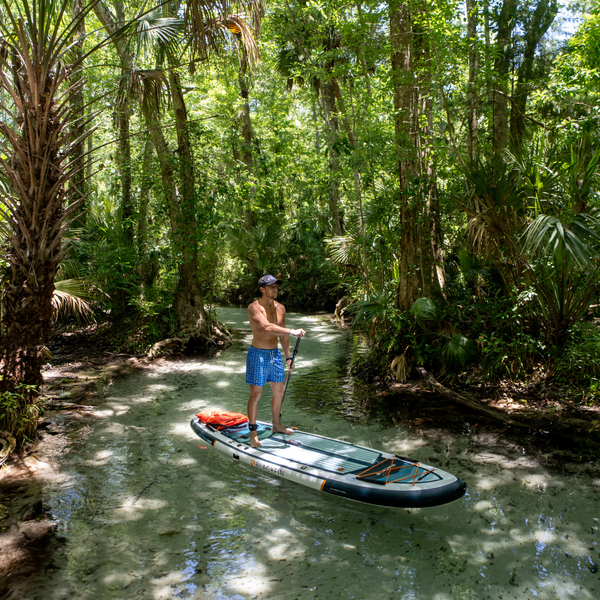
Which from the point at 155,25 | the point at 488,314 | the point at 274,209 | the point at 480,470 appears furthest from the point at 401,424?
the point at 274,209

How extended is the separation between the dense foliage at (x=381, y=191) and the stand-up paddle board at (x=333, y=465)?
2319 millimetres

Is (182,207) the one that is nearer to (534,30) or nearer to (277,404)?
(277,404)

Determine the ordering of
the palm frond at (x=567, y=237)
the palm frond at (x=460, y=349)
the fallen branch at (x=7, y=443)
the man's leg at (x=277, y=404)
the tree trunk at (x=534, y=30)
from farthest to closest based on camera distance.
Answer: the tree trunk at (x=534, y=30) → the palm frond at (x=460, y=349) → the man's leg at (x=277, y=404) → the palm frond at (x=567, y=237) → the fallen branch at (x=7, y=443)

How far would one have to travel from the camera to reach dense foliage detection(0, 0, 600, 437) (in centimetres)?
541

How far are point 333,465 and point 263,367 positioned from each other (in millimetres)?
1402

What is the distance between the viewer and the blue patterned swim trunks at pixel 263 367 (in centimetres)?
579

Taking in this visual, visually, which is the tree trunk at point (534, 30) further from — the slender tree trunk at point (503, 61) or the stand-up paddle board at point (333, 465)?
the stand-up paddle board at point (333, 465)

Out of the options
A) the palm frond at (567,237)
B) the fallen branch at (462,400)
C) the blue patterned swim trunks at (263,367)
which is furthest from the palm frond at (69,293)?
the palm frond at (567,237)

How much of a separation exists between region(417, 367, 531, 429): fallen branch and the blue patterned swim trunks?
3.10 meters

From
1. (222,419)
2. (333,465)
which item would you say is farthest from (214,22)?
(333,465)

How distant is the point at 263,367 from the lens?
19.0 feet

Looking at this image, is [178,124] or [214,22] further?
[178,124]

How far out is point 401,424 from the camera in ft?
22.8

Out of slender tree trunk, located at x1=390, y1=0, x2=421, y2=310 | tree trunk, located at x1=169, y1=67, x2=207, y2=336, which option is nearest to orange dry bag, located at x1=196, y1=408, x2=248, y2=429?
slender tree trunk, located at x1=390, y1=0, x2=421, y2=310
